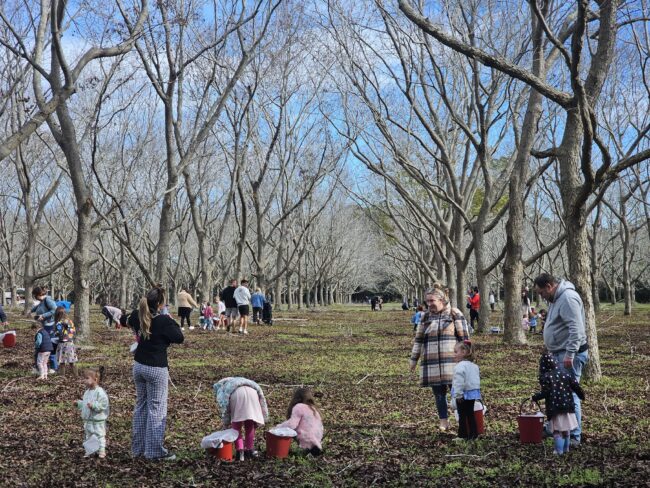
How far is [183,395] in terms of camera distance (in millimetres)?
9977

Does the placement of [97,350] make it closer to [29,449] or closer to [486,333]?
[29,449]

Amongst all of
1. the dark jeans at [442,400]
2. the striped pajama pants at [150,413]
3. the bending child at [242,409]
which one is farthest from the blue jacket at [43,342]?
the dark jeans at [442,400]

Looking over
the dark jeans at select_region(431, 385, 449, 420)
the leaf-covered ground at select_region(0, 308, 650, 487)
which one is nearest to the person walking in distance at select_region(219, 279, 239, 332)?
the leaf-covered ground at select_region(0, 308, 650, 487)

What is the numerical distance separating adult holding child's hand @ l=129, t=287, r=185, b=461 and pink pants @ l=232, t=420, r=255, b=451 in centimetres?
60

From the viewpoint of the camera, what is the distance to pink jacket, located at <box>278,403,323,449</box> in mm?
6504

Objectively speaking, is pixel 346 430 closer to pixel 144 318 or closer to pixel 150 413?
pixel 150 413

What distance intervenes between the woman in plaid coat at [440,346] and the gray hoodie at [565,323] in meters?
0.94

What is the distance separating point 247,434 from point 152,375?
3.35 ft

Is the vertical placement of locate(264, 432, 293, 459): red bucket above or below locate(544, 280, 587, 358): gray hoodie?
below

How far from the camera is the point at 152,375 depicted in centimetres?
645

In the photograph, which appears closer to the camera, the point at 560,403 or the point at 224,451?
the point at 560,403

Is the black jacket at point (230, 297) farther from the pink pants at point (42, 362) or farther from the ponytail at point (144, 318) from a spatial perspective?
the ponytail at point (144, 318)

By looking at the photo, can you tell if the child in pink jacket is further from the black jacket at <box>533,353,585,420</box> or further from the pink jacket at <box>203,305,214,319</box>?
the pink jacket at <box>203,305,214,319</box>

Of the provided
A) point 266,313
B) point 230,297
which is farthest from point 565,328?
point 266,313
